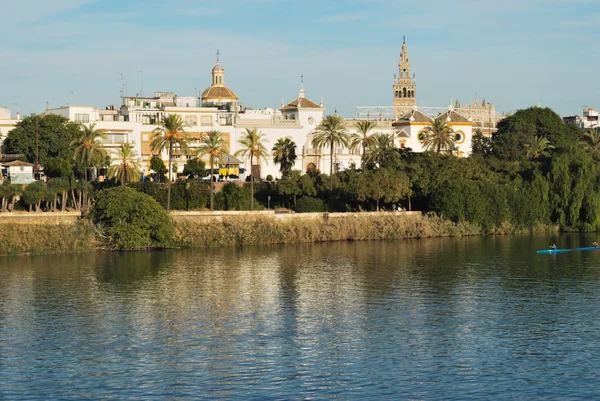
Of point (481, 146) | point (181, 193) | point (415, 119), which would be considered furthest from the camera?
point (415, 119)

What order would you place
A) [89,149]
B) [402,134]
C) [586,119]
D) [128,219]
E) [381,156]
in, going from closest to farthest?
[128,219] → [89,149] → [381,156] → [402,134] → [586,119]

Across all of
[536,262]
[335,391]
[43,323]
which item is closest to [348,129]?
[536,262]

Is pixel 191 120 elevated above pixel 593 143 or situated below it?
above

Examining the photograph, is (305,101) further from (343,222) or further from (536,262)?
(536,262)

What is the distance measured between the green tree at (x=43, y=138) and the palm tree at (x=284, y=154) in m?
20.4

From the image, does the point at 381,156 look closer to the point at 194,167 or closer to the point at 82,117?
the point at 194,167

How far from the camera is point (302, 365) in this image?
42.9 m

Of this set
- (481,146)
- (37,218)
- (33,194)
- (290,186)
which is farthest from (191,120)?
(37,218)

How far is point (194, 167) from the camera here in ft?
337

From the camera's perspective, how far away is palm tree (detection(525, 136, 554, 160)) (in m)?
111

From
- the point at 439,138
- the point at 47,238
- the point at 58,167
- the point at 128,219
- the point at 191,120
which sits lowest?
the point at 47,238

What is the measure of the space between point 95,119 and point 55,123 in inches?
338

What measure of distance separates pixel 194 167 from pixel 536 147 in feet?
121

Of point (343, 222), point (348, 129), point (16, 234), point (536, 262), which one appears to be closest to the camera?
point (536, 262)
